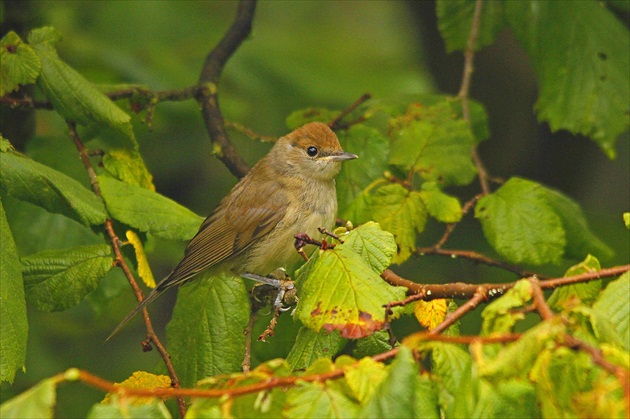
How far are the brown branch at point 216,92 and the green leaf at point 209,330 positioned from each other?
119 cm

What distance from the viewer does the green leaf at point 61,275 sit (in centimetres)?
384

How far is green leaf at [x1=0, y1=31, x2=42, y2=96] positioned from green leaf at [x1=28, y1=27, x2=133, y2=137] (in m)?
0.07

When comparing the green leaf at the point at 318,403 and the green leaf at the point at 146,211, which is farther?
the green leaf at the point at 146,211

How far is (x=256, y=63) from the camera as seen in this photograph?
7629mm

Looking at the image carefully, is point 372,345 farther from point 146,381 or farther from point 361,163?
point 361,163

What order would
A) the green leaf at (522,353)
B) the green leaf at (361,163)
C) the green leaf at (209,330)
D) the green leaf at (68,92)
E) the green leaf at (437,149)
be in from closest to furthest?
the green leaf at (522,353) → the green leaf at (209,330) → the green leaf at (68,92) → the green leaf at (437,149) → the green leaf at (361,163)

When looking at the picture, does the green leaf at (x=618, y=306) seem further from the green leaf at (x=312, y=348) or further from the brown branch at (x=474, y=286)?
the green leaf at (x=312, y=348)

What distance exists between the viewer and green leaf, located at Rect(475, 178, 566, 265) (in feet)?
14.2

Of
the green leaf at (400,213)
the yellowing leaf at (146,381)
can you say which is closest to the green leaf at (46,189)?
the yellowing leaf at (146,381)

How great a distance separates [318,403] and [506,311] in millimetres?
500

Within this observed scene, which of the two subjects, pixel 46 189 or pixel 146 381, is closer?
pixel 146 381


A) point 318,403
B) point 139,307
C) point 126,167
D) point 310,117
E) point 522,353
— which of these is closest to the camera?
point 522,353

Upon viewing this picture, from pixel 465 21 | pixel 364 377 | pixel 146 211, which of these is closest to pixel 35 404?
pixel 364 377

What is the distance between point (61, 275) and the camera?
3844 mm
